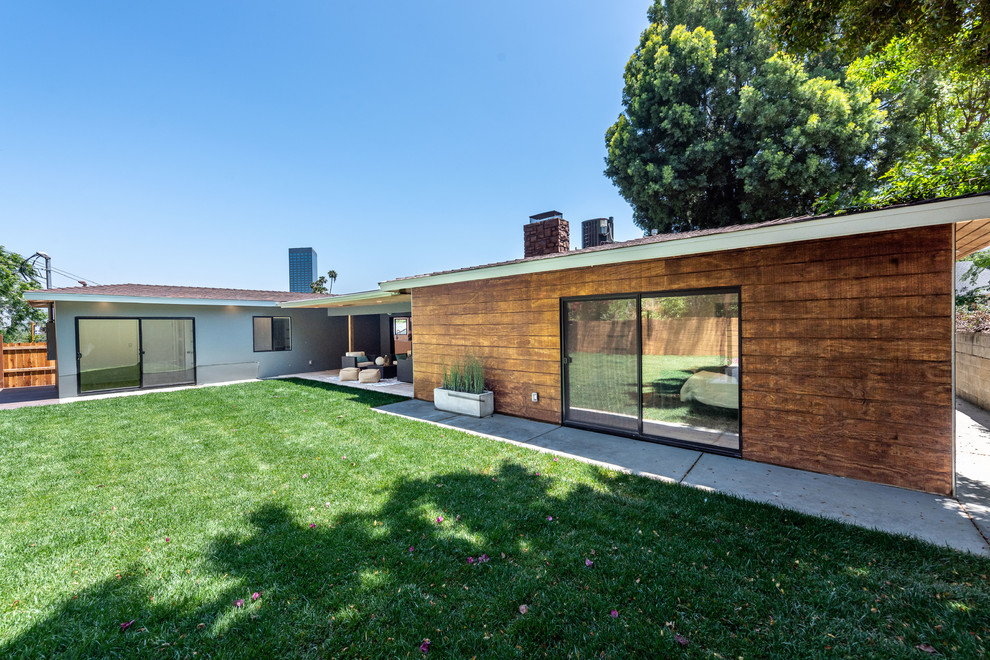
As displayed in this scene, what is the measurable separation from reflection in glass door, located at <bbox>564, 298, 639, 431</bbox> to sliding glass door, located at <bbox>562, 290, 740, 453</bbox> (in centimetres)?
1

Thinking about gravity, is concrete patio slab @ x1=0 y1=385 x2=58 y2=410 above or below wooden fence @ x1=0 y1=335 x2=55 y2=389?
below

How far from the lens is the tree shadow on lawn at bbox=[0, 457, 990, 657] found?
185cm

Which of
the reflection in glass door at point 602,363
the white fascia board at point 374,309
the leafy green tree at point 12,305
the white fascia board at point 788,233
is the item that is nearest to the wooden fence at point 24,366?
the leafy green tree at point 12,305

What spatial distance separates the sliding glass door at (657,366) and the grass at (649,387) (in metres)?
0.01

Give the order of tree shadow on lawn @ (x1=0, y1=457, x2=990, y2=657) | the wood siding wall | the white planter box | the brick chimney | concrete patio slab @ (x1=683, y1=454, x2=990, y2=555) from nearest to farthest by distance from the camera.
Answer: tree shadow on lawn @ (x1=0, y1=457, x2=990, y2=657)
concrete patio slab @ (x1=683, y1=454, x2=990, y2=555)
the wood siding wall
the white planter box
the brick chimney

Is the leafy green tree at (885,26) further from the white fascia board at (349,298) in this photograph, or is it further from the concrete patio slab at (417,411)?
the white fascia board at (349,298)

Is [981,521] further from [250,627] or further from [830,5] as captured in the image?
[250,627]

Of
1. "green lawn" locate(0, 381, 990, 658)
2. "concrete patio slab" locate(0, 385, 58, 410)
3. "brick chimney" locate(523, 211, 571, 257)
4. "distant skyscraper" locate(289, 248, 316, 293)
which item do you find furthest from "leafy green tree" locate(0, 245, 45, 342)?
"distant skyscraper" locate(289, 248, 316, 293)

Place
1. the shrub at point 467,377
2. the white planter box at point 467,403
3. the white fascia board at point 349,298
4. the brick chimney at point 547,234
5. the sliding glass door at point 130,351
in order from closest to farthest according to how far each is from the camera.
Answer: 1. the white planter box at point 467,403
2. the shrub at point 467,377
3. the brick chimney at point 547,234
4. the white fascia board at point 349,298
5. the sliding glass door at point 130,351

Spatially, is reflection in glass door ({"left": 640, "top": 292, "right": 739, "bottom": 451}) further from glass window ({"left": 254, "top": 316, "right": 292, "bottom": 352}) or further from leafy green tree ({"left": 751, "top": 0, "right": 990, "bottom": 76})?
glass window ({"left": 254, "top": 316, "right": 292, "bottom": 352})

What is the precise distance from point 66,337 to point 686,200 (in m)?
17.0

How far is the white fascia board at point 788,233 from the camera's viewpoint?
2879 mm

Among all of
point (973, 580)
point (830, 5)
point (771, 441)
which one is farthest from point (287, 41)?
point (973, 580)

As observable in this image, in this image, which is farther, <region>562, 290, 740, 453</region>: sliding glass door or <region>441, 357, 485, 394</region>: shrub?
<region>441, 357, 485, 394</region>: shrub
